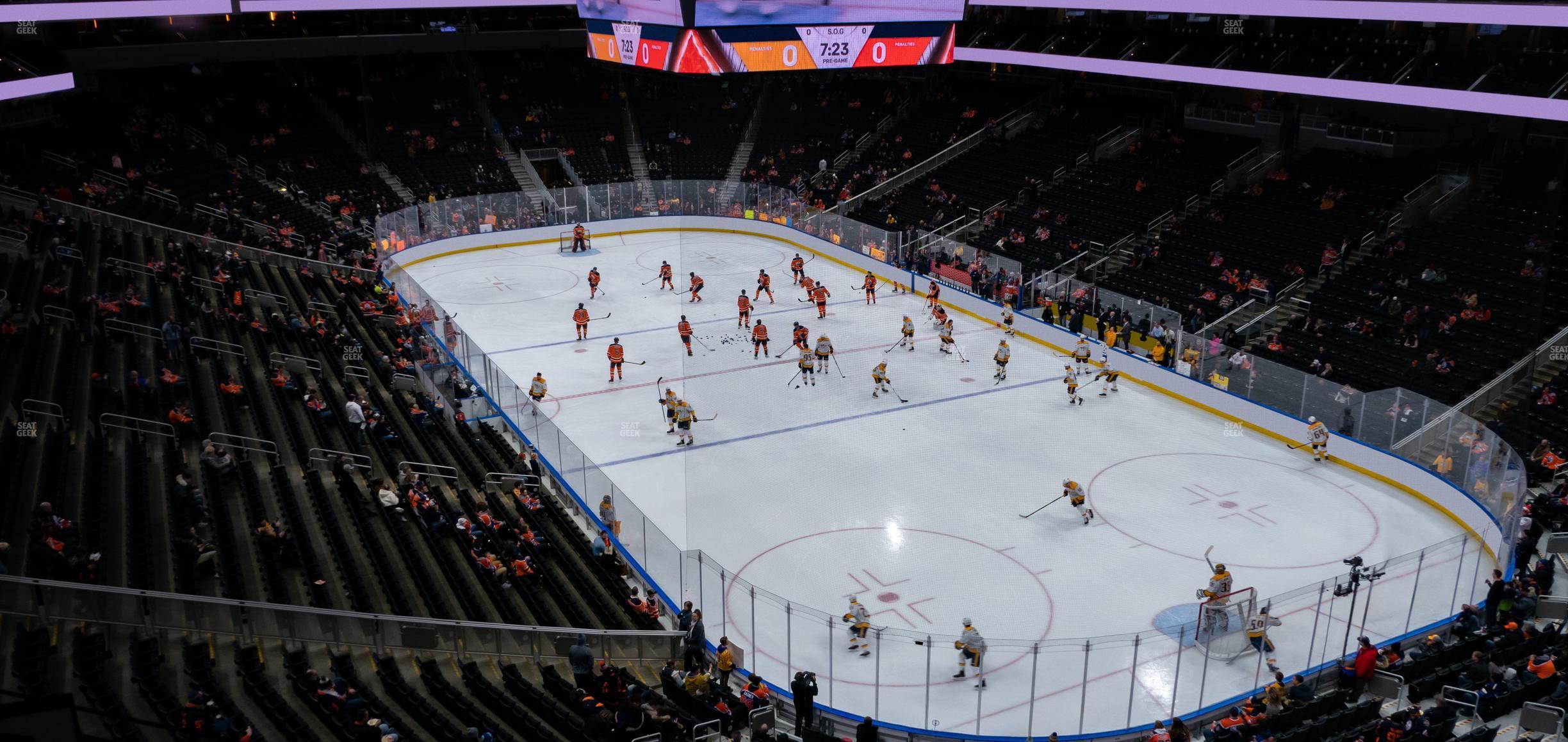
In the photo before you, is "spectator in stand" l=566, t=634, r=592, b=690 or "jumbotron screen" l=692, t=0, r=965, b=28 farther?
"jumbotron screen" l=692, t=0, r=965, b=28

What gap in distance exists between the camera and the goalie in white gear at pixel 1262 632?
12766 millimetres

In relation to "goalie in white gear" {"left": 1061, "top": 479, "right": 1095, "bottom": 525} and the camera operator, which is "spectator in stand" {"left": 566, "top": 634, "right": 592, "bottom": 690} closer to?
the camera operator

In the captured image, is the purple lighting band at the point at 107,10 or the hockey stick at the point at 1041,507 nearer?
the hockey stick at the point at 1041,507

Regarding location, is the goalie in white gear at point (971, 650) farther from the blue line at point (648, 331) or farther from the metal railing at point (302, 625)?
the blue line at point (648, 331)

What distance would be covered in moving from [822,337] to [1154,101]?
17.5 metres

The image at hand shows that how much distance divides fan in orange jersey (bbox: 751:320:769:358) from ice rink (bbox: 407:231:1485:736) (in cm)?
46

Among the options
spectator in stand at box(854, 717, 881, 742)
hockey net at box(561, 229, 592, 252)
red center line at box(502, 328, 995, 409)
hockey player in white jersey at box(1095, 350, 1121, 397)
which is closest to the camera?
spectator in stand at box(854, 717, 881, 742)

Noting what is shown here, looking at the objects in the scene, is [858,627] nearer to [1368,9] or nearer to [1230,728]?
[1230,728]

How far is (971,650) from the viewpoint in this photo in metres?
12.3

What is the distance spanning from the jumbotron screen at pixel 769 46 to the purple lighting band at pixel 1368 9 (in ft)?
21.4

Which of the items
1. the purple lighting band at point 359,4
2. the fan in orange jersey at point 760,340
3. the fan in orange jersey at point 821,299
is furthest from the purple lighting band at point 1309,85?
the purple lighting band at point 359,4

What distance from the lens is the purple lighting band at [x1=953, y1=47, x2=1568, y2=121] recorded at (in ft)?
72.4

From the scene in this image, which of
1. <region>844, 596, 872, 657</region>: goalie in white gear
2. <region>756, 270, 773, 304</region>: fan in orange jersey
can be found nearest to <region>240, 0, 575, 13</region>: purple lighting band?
<region>756, 270, 773, 304</region>: fan in orange jersey

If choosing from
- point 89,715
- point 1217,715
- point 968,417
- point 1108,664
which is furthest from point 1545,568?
point 89,715
